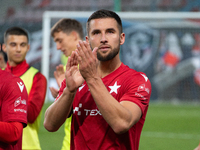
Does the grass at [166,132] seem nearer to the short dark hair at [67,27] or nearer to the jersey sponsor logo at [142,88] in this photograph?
the short dark hair at [67,27]

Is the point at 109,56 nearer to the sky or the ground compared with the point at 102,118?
nearer to the sky

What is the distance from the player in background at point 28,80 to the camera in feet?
13.1

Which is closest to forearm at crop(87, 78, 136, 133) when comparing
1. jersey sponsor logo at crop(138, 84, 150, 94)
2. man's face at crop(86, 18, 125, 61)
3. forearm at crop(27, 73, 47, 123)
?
jersey sponsor logo at crop(138, 84, 150, 94)

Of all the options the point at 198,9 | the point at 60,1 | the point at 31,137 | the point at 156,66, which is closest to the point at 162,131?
the point at 31,137

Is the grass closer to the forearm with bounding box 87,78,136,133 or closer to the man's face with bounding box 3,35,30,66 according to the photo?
the man's face with bounding box 3,35,30,66

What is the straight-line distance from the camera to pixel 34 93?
407cm

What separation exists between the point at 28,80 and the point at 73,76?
5.79ft

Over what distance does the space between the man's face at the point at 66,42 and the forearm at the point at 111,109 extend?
2.15 m

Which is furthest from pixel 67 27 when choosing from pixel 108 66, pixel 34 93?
pixel 108 66

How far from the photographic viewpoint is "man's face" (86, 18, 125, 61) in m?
2.68

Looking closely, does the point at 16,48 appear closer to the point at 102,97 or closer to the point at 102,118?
the point at 102,118

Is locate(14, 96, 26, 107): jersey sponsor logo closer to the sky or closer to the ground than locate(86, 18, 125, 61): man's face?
closer to the ground

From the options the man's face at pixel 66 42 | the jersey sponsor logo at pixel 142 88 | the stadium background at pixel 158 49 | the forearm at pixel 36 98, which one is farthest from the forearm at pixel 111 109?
the stadium background at pixel 158 49

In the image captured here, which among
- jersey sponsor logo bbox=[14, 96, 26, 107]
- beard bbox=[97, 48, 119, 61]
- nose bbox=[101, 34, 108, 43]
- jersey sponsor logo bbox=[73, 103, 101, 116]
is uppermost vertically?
nose bbox=[101, 34, 108, 43]
